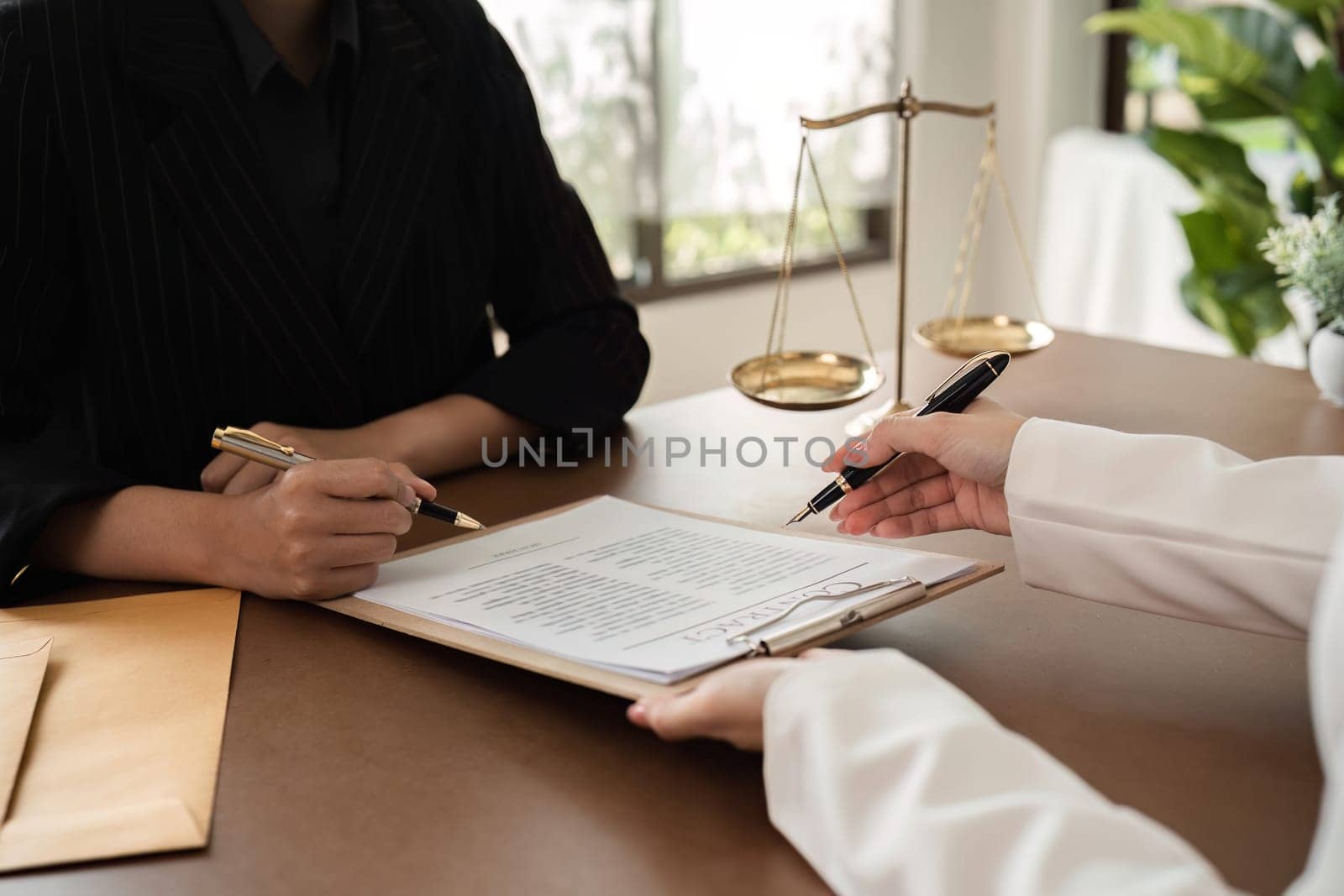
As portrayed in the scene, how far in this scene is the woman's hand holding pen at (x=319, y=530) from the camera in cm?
96

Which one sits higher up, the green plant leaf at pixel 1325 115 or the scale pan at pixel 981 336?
the green plant leaf at pixel 1325 115

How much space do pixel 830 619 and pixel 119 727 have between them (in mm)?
475

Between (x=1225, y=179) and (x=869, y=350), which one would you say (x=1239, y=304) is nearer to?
(x=1225, y=179)

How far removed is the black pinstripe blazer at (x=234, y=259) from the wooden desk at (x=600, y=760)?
37cm

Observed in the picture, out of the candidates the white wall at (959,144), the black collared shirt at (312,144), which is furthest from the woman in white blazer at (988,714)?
the white wall at (959,144)

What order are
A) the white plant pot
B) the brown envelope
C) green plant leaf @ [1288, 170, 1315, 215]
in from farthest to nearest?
1. green plant leaf @ [1288, 170, 1315, 215]
2. the white plant pot
3. the brown envelope

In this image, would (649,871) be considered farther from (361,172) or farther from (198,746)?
(361,172)

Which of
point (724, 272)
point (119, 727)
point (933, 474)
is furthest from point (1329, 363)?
point (724, 272)

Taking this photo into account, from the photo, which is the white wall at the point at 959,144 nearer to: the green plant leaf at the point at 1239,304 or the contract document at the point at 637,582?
the green plant leaf at the point at 1239,304

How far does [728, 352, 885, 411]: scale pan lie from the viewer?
53.8 inches

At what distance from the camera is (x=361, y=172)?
4.55ft

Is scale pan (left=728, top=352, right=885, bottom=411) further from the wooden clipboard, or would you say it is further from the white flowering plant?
the white flowering plant

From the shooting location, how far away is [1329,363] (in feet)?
4.91

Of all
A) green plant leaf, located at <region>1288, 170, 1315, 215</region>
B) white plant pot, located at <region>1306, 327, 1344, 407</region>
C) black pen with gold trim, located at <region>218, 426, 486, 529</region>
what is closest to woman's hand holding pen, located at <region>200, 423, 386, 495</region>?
black pen with gold trim, located at <region>218, 426, 486, 529</region>
